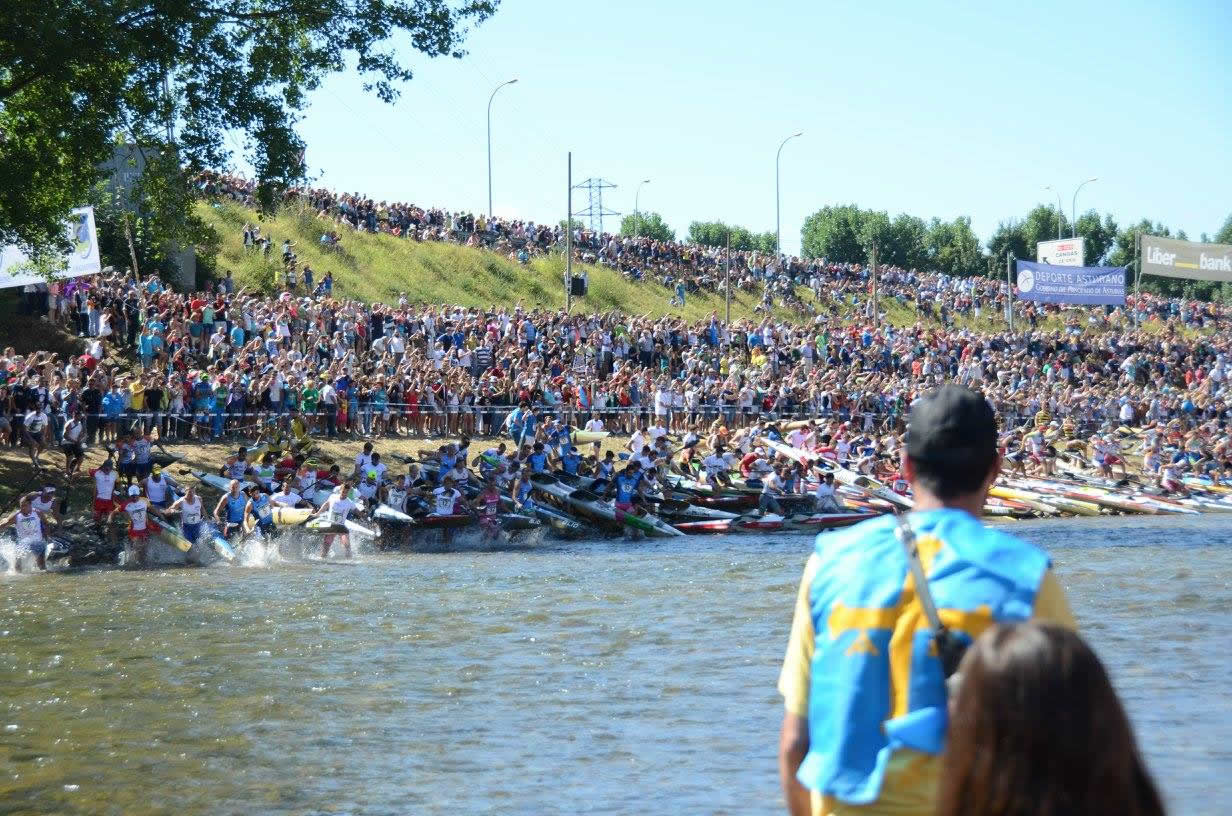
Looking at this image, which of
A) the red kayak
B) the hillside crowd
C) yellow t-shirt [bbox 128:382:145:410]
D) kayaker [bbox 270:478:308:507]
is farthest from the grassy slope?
kayaker [bbox 270:478:308:507]

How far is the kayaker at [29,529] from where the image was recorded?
22.4 metres

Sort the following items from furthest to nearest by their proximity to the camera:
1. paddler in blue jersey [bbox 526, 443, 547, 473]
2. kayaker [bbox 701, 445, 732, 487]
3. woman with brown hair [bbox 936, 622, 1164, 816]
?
kayaker [bbox 701, 445, 732, 487], paddler in blue jersey [bbox 526, 443, 547, 473], woman with brown hair [bbox 936, 622, 1164, 816]

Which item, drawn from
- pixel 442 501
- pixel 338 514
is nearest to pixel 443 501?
pixel 442 501

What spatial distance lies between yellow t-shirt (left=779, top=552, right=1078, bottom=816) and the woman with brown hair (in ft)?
2.10

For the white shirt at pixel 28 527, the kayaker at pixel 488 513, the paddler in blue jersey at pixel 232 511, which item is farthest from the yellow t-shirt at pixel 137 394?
the kayaker at pixel 488 513

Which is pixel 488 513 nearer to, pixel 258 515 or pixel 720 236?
pixel 258 515

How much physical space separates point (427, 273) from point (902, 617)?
5297 centimetres

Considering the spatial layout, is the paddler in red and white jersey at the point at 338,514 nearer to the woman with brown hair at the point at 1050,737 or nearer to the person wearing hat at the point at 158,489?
the person wearing hat at the point at 158,489

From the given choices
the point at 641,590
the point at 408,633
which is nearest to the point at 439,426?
the point at 641,590

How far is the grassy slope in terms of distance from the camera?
50344 millimetres

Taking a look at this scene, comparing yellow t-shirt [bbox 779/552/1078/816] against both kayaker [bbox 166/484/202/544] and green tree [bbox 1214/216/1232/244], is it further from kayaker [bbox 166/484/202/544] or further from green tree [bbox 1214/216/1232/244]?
green tree [bbox 1214/216/1232/244]

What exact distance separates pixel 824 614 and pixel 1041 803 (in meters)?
1.06

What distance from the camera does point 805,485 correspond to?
107 feet

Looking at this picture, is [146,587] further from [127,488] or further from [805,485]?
[805,485]
